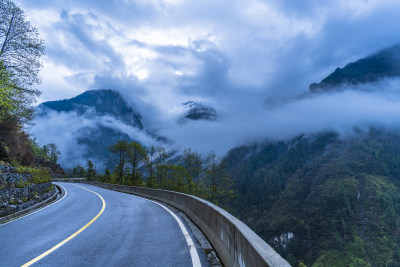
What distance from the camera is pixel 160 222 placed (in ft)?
32.8

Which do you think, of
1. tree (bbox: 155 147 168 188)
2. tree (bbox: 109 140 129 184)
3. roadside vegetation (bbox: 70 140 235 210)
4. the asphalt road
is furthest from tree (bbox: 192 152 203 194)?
the asphalt road

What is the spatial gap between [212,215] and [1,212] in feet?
32.9

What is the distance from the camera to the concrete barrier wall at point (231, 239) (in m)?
2.73

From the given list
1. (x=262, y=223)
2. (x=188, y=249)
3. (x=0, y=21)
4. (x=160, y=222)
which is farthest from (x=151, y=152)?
(x=262, y=223)

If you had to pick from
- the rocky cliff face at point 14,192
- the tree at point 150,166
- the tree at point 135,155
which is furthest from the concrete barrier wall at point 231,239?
the tree at point 150,166

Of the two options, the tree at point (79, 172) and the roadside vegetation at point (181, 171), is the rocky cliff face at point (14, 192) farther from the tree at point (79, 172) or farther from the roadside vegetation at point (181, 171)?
the tree at point (79, 172)

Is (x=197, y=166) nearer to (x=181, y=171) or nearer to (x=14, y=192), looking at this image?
(x=181, y=171)

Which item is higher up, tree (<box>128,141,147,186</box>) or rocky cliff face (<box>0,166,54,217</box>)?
tree (<box>128,141,147,186</box>)

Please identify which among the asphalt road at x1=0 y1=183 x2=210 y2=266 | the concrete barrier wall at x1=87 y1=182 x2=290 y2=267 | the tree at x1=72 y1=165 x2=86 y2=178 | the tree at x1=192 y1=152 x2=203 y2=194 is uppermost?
the tree at x1=192 y1=152 x2=203 y2=194

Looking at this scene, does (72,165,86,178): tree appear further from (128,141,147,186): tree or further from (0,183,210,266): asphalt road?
(0,183,210,266): asphalt road

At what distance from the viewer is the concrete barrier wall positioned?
8.96 feet

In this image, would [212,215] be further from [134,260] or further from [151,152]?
[151,152]

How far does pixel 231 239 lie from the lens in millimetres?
4605

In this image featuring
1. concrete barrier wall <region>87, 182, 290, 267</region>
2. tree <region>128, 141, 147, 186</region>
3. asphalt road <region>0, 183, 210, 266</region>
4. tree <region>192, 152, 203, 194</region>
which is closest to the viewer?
concrete barrier wall <region>87, 182, 290, 267</region>
